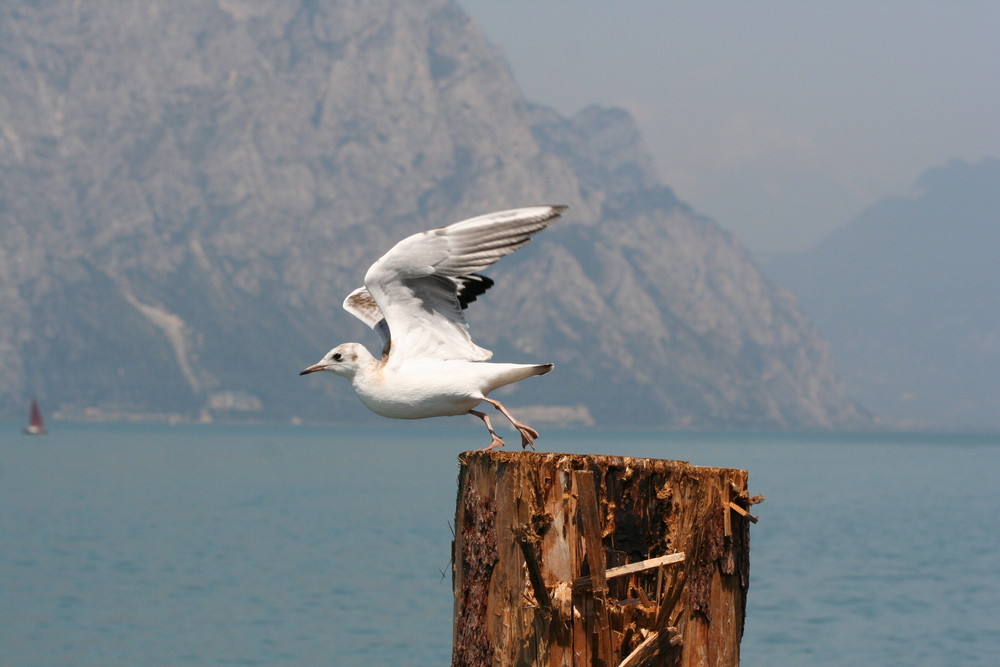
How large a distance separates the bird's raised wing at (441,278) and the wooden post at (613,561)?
394cm

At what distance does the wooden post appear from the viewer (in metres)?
9.10

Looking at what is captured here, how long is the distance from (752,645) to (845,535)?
46.2 meters

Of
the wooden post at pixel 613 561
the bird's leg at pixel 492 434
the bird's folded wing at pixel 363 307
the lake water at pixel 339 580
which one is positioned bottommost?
the lake water at pixel 339 580

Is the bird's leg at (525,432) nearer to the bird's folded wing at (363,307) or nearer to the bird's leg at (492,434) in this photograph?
the bird's leg at (492,434)

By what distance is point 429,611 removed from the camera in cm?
5031

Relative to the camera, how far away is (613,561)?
30.7 ft

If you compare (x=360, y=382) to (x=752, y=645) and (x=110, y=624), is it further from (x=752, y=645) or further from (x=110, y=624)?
(x=110, y=624)

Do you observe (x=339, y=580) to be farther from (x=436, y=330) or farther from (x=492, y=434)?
(x=492, y=434)

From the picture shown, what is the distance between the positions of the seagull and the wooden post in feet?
9.52

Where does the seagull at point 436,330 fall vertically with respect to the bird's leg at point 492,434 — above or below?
above

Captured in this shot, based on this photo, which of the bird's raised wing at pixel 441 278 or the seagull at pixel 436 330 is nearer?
the seagull at pixel 436 330

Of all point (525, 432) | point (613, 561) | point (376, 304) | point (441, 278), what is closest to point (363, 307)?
point (376, 304)

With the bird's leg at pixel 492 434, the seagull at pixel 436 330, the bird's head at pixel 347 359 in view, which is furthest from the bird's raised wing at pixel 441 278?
the bird's leg at pixel 492 434

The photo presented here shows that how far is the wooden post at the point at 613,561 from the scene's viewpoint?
910cm
